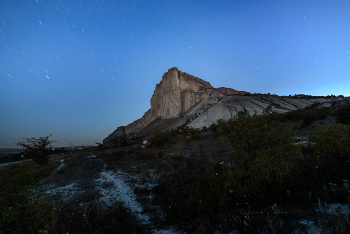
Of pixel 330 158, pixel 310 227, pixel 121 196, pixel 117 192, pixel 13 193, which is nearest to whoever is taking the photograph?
pixel 310 227

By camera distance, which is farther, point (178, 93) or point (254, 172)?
point (178, 93)

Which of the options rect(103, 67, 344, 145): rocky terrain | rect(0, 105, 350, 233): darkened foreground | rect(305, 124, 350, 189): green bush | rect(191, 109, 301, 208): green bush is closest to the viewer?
rect(0, 105, 350, 233): darkened foreground

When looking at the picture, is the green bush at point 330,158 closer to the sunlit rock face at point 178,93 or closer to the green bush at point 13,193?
the green bush at point 13,193

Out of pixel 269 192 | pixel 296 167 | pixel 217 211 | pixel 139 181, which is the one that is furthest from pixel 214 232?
pixel 139 181

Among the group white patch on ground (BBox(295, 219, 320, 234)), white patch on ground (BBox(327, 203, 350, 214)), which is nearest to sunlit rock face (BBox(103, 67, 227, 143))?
white patch on ground (BBox(327, 203, 350, 214))

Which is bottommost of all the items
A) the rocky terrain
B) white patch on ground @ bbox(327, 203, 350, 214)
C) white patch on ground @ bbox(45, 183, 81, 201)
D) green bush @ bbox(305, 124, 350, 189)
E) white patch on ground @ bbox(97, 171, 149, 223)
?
white patch on ground @ bbox(97, 171, 149, 223)

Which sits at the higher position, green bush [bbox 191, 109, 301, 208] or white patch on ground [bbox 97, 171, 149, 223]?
green bush [bbox 191, 109, 301, 208]

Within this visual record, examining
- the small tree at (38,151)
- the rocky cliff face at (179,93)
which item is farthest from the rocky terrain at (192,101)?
the small tree at (38,151)

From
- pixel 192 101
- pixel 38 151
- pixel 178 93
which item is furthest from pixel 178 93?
pixel 38 151

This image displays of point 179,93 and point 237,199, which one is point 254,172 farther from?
point 179,93

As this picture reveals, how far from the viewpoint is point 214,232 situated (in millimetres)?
2859

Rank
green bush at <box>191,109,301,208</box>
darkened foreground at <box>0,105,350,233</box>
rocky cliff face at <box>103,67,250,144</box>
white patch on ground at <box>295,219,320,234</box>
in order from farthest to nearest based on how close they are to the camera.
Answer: rocky cliff face at <box>103,67,250,144</box>, green bush at <box>191,109,301,208</box>, darkened foreground at <box>0,105,350,233</box>, white patch on ground at <box>295,219,320,234</box>

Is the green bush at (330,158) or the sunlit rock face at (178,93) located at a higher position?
the sunlit rock face at (178,93)

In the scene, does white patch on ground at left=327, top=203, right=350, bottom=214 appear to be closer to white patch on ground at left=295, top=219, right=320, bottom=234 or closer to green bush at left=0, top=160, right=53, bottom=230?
white patch on ground at left=295, top=219, right=320, bottom=234
